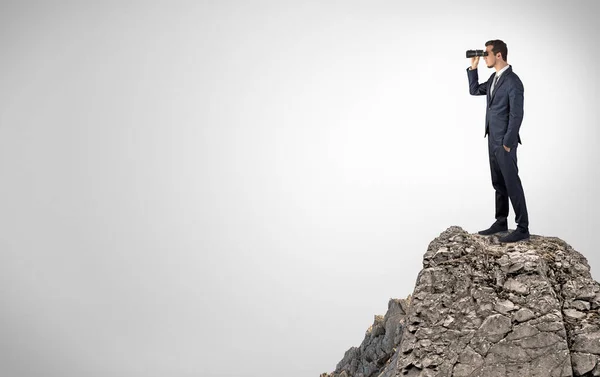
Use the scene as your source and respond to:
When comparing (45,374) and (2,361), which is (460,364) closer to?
(45,374)

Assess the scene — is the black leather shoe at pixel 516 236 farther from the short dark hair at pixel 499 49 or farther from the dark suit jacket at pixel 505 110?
the short dark hair at pixel 499 49

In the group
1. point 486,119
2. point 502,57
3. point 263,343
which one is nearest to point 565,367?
point 486,119

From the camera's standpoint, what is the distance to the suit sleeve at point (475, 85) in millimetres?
15366

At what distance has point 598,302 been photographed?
11609mm

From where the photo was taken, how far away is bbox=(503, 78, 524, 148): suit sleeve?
1373 centimetres

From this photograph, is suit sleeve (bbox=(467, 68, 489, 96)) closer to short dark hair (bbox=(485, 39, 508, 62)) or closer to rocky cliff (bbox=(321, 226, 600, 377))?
short dark hair (bbox=(485, 39, 508, 62))

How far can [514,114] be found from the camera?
13.7m

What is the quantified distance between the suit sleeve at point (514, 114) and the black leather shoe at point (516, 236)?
2.12 m

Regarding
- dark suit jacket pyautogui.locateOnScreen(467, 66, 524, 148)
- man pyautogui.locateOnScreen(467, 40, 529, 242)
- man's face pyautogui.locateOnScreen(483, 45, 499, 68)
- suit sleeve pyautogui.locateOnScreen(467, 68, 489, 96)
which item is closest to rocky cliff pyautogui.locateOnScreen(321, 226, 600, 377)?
man pyautogui.locateOnScreen(467, 40, 529, 242)

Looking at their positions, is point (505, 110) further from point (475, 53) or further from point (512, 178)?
point (475, 53)

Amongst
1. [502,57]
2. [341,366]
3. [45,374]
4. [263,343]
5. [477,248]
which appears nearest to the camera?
[477,248]

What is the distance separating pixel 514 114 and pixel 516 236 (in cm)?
292

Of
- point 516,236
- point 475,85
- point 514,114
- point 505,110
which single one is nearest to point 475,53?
point 475,85

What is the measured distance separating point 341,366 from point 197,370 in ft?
487
